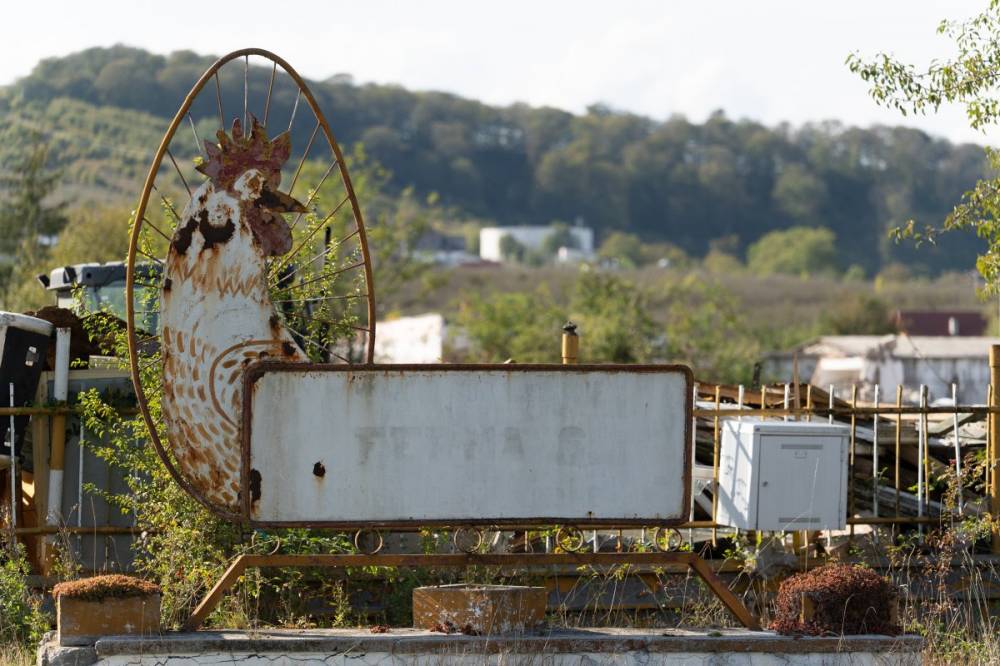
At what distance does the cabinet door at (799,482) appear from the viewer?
27.8 feet

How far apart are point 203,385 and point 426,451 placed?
1129mm

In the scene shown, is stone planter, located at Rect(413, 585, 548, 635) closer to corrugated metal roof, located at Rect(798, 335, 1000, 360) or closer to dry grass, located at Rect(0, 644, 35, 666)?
dry grass, located at Rect(0, 644, 35, 666)

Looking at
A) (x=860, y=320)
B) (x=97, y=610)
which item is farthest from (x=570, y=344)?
(x=860, y=320)

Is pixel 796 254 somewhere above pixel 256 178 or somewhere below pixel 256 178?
above

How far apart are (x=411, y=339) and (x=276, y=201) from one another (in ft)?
114

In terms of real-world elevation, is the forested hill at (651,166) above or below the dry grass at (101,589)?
above

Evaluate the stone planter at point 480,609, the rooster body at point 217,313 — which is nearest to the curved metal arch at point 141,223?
the rooster body at point 217,313

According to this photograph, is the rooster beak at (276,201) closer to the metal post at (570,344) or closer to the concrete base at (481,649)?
the concrete base at (481,649)

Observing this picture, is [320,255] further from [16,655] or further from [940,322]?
[940,322]

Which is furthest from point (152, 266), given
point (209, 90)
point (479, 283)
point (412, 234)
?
point (209, 90)

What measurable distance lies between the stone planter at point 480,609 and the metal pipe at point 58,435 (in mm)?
2888

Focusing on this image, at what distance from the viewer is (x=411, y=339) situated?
41406 millimetres

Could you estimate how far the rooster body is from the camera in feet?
21.7

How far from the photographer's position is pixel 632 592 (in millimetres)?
8836
